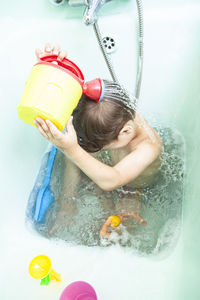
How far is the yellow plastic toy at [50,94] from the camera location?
58 centimetres

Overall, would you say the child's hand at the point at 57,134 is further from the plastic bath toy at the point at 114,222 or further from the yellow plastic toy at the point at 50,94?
the plastic bath toy at the point at 114,222

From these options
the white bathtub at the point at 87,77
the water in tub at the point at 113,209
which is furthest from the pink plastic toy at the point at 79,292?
the water in tub at the point at 113,209

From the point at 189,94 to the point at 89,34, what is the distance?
0.41 m

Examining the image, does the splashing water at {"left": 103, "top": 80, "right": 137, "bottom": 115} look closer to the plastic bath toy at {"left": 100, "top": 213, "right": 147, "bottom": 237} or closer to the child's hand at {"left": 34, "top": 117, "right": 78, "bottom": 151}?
the child's hand at {"left": 34, "top": 117, "right": 78, "bottom": 151}

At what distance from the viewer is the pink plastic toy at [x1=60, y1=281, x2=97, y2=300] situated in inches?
26.3

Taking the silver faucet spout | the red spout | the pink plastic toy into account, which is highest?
the silver faucet spout

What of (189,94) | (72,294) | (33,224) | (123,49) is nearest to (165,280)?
(72,294)

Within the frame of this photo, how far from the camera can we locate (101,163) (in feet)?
2.64

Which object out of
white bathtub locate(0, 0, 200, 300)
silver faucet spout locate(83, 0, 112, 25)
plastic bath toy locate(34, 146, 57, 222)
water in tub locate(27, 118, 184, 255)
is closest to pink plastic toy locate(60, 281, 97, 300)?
white bathtub locate(0, 0, 200, 300)

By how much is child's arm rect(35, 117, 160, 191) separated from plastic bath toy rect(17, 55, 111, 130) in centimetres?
5

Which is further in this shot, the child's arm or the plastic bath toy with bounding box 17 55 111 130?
the child's arm

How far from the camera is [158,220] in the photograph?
931 mm

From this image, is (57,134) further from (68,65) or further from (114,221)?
(114,221)

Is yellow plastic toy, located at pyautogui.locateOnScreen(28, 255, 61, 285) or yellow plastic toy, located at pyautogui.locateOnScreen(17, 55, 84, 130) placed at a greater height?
yellow plastic toy, located at pyautogui.locateOnScreen(17, 55, 84, 130)
